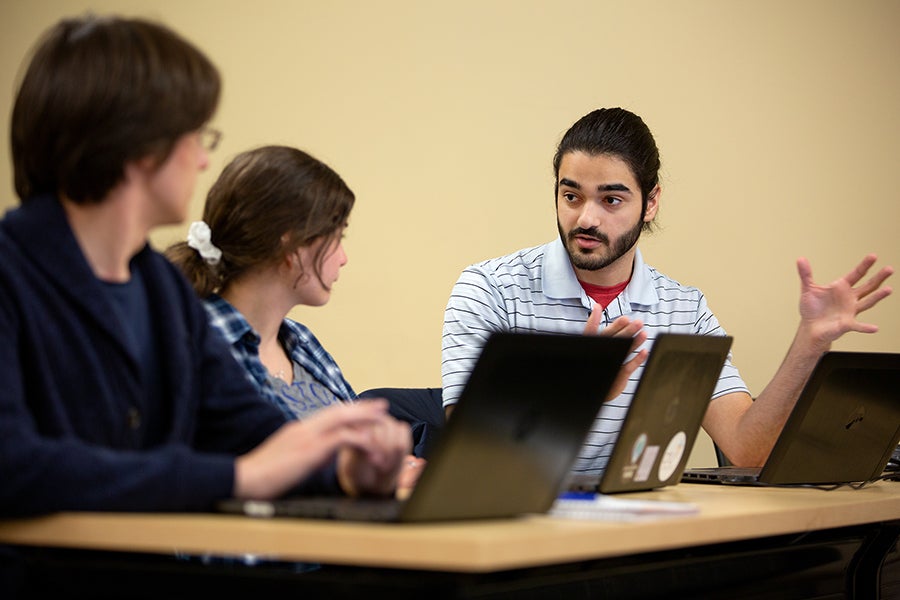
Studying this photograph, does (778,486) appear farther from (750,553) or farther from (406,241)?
(406,241)

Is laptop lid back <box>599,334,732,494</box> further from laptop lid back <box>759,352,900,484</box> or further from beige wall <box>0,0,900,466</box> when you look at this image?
beige wall <box>0,0,900,466</box>

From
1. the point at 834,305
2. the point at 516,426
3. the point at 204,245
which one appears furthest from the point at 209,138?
the point at 834,305

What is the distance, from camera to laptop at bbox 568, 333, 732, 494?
1626 millimetres

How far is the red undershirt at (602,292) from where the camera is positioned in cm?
282

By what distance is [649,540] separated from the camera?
47.0 inches

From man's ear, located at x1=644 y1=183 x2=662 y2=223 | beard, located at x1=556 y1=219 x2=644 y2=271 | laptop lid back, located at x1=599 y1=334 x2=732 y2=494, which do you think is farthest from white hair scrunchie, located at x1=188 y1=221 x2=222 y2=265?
man's ear, located at x1=644 y1=183 x2=662 y2=223


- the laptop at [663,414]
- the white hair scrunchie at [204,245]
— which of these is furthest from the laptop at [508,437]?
the white hair scrunchie at [204,245]

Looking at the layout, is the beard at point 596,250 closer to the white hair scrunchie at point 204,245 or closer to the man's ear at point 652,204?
the man's ear at point 652,204

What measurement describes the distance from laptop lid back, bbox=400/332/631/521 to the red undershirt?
1.54 metres

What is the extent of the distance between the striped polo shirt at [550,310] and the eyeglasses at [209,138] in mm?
1332

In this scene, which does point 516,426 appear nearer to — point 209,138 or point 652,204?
point 209,138

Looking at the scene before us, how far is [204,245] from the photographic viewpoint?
2.00m

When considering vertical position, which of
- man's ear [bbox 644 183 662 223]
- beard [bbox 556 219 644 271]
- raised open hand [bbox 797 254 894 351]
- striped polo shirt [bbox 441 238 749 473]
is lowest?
striped polo shirt [bbox 441 238 749 473]

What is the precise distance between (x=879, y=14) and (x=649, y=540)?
3.16 metres
